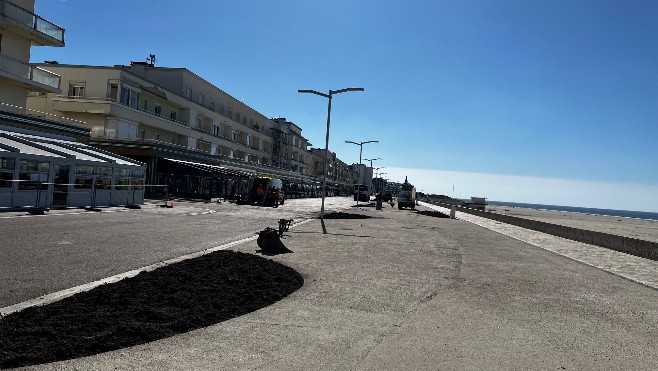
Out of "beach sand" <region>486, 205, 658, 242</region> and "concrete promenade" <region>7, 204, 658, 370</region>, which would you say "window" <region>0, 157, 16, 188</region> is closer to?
"concrete promenade" <region>7, 204, 658, 370</region>

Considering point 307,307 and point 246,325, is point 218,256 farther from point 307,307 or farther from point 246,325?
point 246,325

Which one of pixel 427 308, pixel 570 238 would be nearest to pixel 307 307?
pixel 427 308

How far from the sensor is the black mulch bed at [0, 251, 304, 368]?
14.9 feet

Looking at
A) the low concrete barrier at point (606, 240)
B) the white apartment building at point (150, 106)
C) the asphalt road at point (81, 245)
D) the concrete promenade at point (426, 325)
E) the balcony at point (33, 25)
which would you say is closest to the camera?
the concrete promenade at point (426, 325)

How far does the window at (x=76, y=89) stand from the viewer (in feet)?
128

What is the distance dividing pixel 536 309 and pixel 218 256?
6.41 metres

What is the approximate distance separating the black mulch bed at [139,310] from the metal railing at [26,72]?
25544 mm

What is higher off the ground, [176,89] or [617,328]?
[176,89]

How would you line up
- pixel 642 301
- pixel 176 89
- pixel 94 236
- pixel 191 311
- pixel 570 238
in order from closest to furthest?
pixel 191 311 → pixel 642 301 → pixel 94 236 → pixel 570 238 → pixel 176 89

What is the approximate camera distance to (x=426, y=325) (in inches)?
240

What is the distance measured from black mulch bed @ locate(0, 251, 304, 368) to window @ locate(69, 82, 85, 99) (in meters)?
36.0

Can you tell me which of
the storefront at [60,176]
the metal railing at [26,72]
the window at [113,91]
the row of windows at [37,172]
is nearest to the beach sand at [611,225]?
the storefront at [60,176]

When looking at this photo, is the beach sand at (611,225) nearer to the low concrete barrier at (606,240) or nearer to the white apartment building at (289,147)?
the low concrete barrier at (606,240)

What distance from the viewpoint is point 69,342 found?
15.1 feet
